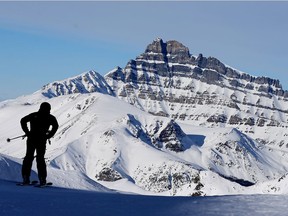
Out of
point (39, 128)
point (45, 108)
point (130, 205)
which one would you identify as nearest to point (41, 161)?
point (39, 128)

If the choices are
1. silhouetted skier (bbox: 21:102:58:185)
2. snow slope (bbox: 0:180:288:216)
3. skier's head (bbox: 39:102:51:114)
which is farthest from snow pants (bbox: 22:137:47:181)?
snow slope (bbox: 0:180:288:216)

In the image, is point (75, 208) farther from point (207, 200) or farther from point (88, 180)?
point (88, 180)

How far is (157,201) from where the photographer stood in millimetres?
17531

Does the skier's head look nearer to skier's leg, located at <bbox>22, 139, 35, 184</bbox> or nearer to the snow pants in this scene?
the snow pants

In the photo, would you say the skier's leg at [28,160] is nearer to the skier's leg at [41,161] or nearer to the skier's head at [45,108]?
the skier's leg at [41,161]

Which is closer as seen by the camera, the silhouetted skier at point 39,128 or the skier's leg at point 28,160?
the silhouetted skier at point 39,128

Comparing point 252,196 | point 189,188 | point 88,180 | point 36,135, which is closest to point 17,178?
point 88,180

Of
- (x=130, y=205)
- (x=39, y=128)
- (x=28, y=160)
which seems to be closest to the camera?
(x=130, y=205)

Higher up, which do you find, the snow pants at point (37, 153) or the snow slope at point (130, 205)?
the snow pants at point (37, 153)

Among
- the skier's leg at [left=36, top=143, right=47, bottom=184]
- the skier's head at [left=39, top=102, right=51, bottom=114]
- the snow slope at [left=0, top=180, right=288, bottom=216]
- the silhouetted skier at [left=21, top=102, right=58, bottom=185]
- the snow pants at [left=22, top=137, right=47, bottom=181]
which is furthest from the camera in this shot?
the skier's leg at [left=36, top=143, right=47, bottom=184]

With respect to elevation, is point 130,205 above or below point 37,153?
below

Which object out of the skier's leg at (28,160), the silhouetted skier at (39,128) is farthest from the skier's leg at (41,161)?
the skier's leg at (28,160)

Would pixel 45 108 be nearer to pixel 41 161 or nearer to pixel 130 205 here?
pixel 41 161

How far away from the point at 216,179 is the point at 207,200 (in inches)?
3391
